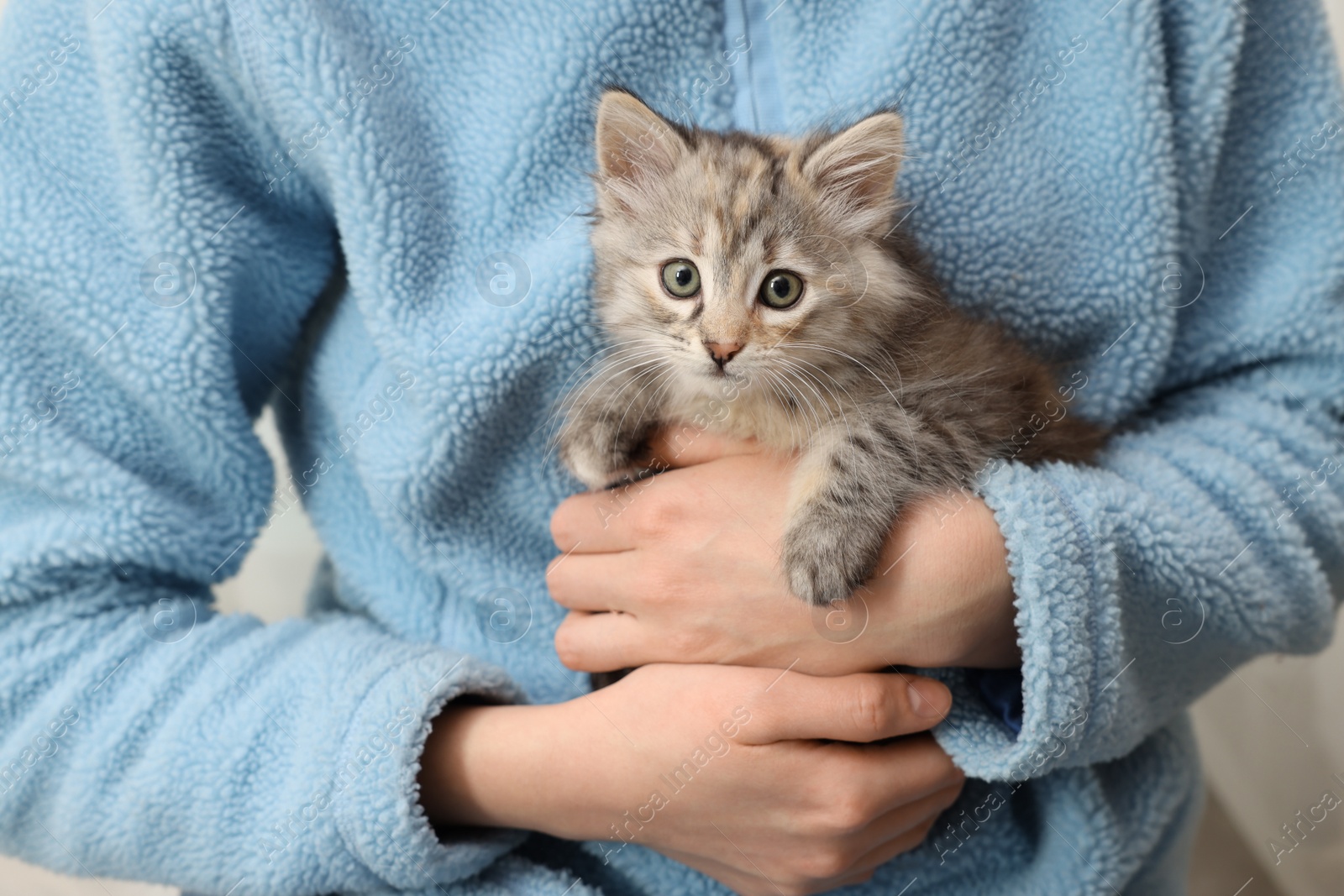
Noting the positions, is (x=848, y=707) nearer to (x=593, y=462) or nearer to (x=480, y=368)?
(x=593, y=462)

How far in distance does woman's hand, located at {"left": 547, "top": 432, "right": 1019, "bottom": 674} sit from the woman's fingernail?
0.08ft

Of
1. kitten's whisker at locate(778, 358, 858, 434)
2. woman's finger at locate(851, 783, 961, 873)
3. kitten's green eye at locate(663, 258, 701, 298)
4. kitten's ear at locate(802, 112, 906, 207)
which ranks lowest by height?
woman's finger at locate(851, 783, 961, 873)

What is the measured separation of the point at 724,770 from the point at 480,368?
0.57 meters

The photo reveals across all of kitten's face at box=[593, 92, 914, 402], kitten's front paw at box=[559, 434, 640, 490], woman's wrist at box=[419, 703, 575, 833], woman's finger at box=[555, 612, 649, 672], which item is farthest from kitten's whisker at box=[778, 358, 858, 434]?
woman's wrist at box=[419, 703, 575, 833]

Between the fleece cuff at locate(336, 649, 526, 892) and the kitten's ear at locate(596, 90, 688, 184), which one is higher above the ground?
the kitten's ear at locate(596, 90, 688, 184)

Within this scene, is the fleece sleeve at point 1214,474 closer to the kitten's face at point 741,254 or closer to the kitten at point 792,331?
the kitten at point 792,331

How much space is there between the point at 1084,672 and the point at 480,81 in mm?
1025

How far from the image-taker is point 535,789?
3.35ft

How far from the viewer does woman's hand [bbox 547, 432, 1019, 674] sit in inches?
37.7

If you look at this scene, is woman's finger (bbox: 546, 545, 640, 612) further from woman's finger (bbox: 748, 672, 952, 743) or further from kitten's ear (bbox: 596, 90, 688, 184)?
kitten's ear (bbox: 596, 90, 688, 184)

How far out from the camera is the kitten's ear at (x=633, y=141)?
104 centimetres

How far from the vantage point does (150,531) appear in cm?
104

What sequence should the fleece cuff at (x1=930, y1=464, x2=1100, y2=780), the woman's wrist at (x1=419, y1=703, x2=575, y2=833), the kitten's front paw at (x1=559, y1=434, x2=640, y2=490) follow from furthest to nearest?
the kitten's front paw at (x1=559, y1=434, x2=640, y2=490) < the woman's wrist at (x1=419, y1=703, x2=575, y2=833) < the fleece cuff at (x1=930, y1=464, x2=1100, y2=780)

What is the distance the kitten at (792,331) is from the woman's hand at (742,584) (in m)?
0.05
